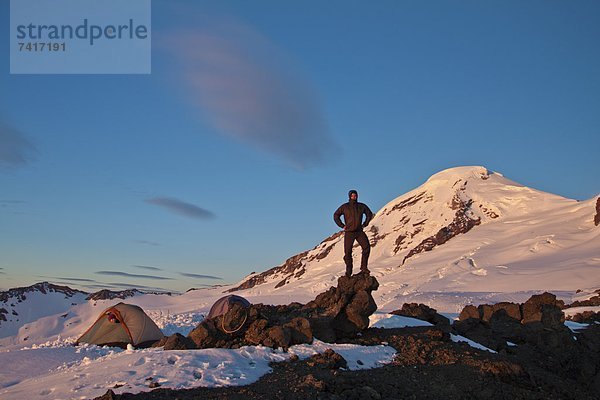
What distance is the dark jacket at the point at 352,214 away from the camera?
1476 centimetres

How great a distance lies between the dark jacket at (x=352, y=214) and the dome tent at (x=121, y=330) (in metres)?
7.81

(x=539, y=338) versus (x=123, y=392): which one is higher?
(x=123, y=392)

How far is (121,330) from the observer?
671 inches

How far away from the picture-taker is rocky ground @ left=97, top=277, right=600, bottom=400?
28.9 feet

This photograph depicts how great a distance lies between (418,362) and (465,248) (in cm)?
5813

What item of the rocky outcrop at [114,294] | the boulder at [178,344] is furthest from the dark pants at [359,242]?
the rocky outcrop at [114,294]

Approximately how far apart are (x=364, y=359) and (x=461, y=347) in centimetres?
327

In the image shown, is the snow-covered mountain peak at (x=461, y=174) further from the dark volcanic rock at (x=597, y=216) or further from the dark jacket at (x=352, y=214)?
the dark jacket at (x=352, y=214)

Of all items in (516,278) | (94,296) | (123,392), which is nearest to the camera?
(123,392)

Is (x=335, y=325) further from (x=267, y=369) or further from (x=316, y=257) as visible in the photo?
(x=316, y=257)

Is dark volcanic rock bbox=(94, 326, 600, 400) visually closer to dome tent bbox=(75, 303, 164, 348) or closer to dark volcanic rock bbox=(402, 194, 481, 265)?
dome tent bbox=(75, 303, 164, 348)

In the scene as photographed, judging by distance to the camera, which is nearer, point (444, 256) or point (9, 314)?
point (9, 314)

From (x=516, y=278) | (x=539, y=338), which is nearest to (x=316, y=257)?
(x=516, y=278)

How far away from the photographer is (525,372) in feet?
37.3
